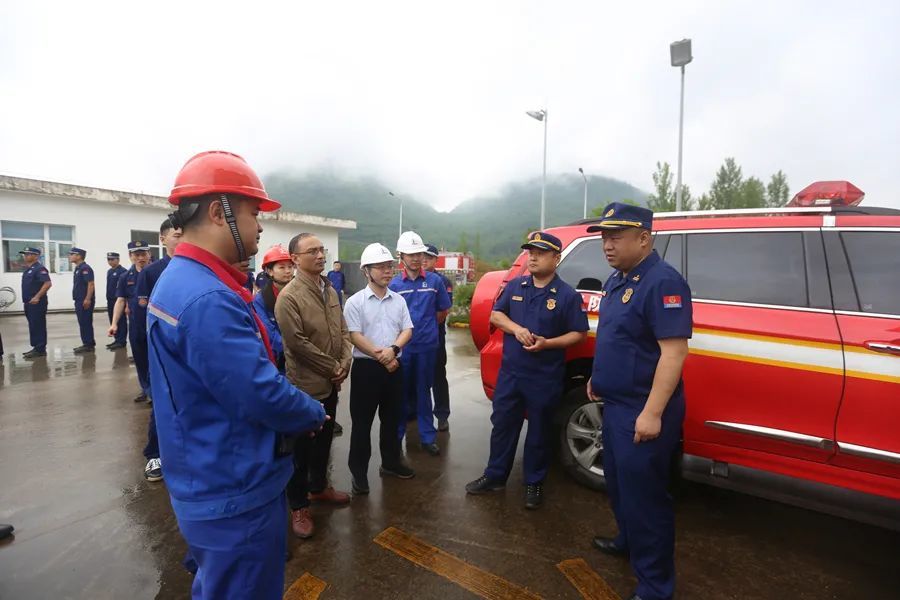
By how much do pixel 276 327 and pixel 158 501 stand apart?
1.51 m

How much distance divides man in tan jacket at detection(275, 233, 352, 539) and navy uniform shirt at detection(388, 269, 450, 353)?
47.7 inches

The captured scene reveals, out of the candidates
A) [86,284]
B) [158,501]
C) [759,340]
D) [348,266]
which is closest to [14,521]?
[158,501]

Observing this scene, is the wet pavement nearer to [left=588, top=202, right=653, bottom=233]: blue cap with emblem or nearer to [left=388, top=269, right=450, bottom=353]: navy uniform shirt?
[left=388, top=269, right=450, bottom=353]: navy uniform shirt

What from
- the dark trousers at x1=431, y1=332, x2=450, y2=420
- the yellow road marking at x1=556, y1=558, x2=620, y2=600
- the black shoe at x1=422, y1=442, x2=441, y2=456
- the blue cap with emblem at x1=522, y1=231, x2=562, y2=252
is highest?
the blue cap with emblem at x1=522, y1=231, x2=562, y2=252

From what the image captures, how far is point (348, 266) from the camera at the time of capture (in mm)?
20594

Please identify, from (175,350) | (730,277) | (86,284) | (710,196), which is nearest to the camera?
(175,350)

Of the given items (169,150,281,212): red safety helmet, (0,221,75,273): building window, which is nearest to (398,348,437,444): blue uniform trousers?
(169,150,281,212): red safety helmet

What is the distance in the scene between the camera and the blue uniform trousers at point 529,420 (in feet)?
10.3

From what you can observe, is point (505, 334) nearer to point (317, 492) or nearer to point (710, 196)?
point (317, 492)

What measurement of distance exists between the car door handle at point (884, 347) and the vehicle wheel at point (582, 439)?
1.52m

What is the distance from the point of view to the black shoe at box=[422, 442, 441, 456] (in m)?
4.09

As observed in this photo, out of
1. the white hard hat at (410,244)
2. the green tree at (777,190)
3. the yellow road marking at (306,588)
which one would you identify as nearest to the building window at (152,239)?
the white hard hat at (410,244)

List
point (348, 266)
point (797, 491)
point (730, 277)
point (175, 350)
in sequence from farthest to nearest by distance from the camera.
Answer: point (348, 266) → point (730, 277) → point (797, 491) → point (175, 350)

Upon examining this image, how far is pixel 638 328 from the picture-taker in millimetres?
2227
